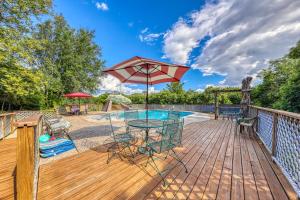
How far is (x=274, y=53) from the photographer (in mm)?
10648

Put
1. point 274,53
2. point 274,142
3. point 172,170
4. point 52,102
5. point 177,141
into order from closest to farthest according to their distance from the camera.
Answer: point 172,170 < point 177,141 < point 274,142 < point 274,53 < point 52,102

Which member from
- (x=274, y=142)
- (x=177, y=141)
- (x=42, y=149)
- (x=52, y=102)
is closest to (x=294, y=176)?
Answer: (x=274, y=142)

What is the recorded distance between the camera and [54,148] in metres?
3.08

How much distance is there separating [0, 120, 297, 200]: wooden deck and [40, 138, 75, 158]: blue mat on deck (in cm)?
50

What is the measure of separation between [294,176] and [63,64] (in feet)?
51.8

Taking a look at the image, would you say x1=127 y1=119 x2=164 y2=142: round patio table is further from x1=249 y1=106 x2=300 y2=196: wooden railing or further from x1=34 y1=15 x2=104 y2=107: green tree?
x1=34 y1=15 x2=104 y2=107: green tree

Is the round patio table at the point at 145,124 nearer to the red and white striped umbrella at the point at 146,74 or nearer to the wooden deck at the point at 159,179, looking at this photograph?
the wooden deck at the point at 159,179

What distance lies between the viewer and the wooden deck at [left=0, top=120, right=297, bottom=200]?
5.70 feet

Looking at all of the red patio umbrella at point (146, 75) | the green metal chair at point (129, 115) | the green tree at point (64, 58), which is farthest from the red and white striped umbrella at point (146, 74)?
the green tree at point (64, 58)

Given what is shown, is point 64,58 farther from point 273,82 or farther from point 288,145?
point 273,82

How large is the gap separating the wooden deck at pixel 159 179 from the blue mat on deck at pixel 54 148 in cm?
50

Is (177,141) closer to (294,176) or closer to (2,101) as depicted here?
(294,176)

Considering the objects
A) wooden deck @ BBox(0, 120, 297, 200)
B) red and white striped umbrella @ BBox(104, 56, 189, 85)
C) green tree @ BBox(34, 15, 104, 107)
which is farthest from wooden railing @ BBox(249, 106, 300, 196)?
green tree @ BBox(34, 15, 104, 107)

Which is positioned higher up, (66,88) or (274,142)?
(66,88)
